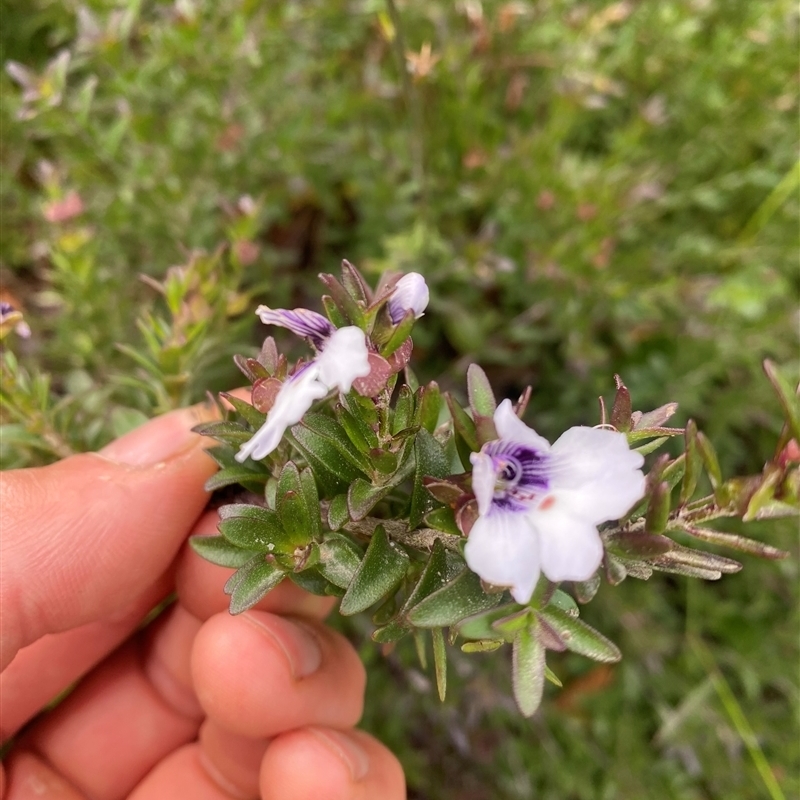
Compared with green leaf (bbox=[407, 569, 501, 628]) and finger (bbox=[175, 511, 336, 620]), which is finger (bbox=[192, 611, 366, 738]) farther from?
green leaf (bbox=[407, 569, 501, 628])

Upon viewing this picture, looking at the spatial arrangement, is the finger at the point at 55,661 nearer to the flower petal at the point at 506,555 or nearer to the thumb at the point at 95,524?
the thumb at the point at 95,524

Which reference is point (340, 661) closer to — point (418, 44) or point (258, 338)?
point (258, 338)

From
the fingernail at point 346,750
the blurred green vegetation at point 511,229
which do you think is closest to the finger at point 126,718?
the fingernail at point 346,750

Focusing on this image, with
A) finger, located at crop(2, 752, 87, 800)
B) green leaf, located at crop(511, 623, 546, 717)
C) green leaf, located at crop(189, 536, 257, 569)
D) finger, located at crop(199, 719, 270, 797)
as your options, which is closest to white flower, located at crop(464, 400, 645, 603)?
green leaf, located at crop(511, 623, 546, 717)

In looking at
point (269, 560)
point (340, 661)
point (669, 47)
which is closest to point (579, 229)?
point (669, 47)

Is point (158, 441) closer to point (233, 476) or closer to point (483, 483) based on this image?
point (233, 476)

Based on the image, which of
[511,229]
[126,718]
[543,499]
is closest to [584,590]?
[543,499]
